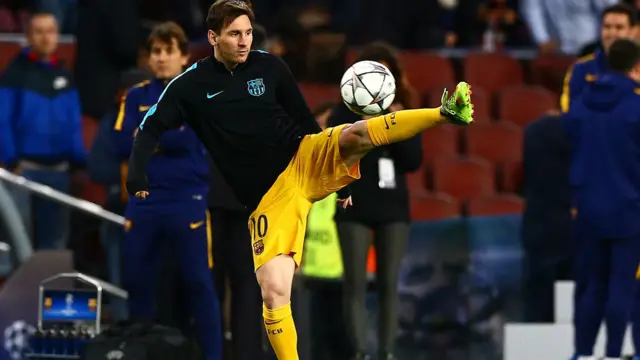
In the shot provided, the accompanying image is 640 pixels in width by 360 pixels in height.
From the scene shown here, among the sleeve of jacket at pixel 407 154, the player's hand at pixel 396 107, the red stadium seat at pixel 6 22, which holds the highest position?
the red stadium seat at pixel 6 22

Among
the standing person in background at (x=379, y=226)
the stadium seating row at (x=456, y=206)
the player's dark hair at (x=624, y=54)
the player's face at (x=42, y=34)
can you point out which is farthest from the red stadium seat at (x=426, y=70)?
the standing person in background at (x=379, y=226)

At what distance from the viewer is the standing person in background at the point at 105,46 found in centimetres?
1108

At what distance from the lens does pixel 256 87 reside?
734cm

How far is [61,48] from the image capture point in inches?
496

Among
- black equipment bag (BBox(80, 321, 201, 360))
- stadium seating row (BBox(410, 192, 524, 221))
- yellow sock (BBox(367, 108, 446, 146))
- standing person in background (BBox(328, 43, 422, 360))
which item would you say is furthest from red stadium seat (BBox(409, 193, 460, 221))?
yellow sock (BBox(367, 108, 446, 146))

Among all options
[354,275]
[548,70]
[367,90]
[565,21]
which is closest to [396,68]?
[354,275]

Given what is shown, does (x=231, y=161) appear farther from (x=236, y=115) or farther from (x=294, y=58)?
(x=294, y=58)

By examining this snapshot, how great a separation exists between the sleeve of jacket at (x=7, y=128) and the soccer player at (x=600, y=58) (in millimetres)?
3754

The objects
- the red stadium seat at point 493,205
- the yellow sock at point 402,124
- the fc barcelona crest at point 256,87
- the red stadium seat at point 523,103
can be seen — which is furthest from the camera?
the red stadium seat at point 523,103

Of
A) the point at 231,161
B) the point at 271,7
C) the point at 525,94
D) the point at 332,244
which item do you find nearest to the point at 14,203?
the point at 332,244

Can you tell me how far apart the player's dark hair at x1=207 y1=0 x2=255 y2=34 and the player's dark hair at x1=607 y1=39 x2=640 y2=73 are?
256 cm

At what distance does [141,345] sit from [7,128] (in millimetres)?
2857

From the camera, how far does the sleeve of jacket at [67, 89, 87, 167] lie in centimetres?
1034

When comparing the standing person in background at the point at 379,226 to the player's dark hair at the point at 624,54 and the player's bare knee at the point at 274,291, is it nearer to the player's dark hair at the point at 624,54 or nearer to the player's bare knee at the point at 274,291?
the player's dark hair at the point at 624,54
